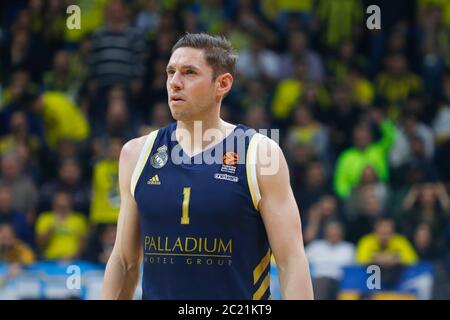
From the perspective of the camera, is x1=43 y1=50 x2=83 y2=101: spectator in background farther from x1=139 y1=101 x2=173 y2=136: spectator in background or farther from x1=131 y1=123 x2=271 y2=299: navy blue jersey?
x1=131 y1=123 x2=271 y2=299: navy blue jersey

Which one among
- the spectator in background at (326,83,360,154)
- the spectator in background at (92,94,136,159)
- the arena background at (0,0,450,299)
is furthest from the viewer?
the spectator in background at (326,83,360,154)

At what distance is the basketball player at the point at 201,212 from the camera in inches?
190

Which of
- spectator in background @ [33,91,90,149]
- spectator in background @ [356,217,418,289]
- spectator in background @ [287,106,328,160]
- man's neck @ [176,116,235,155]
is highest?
spectator in background @ [33,91,90,149]

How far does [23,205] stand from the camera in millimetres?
12109

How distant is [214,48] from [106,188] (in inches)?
276

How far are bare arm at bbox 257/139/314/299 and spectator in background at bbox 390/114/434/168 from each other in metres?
8.04

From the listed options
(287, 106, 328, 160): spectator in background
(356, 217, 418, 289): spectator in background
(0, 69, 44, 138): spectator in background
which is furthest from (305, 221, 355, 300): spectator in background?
(0, 69, 44, 138): spectator in background

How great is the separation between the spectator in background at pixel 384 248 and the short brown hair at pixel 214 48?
624 centimetres

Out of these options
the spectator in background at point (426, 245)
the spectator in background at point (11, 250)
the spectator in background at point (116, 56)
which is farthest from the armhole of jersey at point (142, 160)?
the spectator in background at point (116, 56)

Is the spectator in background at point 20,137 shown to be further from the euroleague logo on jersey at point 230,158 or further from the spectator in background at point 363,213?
the euroleague logo on jersey at point 230,158

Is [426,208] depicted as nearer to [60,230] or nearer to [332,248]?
[332,248]

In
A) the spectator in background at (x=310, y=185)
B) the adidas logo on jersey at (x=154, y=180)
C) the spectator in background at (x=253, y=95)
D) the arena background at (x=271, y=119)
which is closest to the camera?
the adidas logo on jersey at (x=154, y=180)

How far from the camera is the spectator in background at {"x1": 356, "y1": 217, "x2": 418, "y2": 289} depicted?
11.1m
